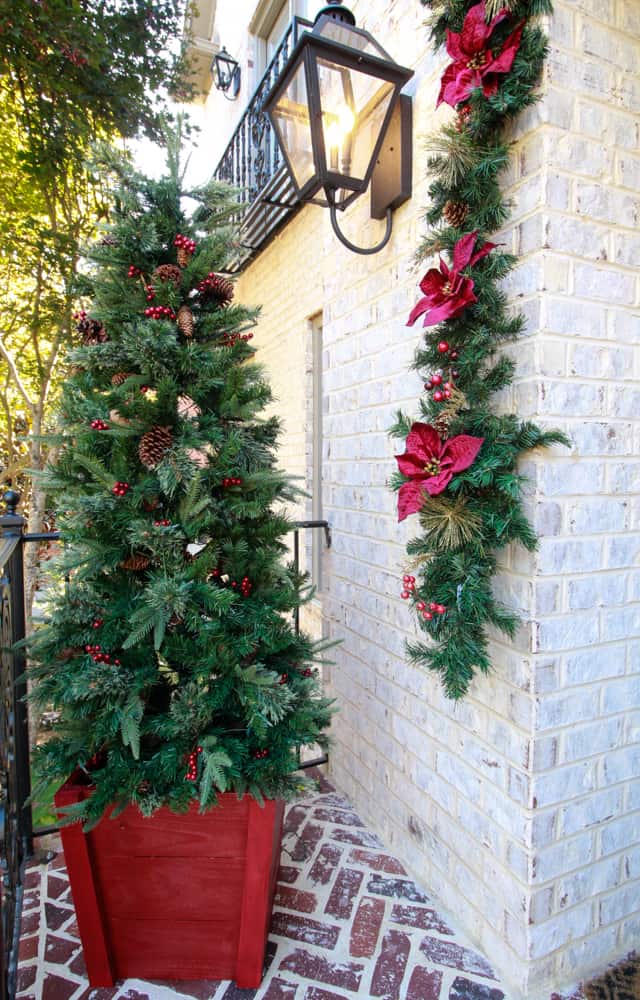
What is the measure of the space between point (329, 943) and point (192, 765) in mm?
765

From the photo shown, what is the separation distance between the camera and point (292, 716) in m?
1.46

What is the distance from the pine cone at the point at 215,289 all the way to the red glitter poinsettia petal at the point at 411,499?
729 millimetres

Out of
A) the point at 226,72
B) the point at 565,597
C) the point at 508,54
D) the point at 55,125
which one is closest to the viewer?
the point at 508,54

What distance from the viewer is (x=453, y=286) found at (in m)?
1.34

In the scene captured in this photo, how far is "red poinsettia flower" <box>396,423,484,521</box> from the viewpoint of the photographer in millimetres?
1289

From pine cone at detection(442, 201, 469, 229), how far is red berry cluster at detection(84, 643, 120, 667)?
1.40 m

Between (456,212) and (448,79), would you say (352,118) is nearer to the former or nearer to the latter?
(448,79)

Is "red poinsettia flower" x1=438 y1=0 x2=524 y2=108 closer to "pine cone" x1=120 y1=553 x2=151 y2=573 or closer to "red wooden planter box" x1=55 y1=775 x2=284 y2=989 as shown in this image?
"pine cone" x1=120 y1=553 x2=151 y2=573

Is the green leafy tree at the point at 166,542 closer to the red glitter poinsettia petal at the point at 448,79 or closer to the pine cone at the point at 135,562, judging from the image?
the pine cone at the point at 135,562

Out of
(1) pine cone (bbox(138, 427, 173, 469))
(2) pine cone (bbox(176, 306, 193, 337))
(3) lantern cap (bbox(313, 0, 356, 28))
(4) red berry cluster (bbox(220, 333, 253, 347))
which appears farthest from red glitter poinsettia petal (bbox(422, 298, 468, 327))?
(3) lantern cap (bbox(313, 0, 356, 28))

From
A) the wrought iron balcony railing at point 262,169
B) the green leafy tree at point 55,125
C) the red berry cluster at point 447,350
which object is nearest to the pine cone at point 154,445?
the red berry cluster at point 447,350

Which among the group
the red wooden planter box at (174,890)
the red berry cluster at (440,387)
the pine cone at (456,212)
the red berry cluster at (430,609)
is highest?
the pine cone at (456,212)

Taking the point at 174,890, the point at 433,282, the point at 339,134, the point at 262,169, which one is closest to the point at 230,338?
the point at 433,282

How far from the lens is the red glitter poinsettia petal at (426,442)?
4.44ft
